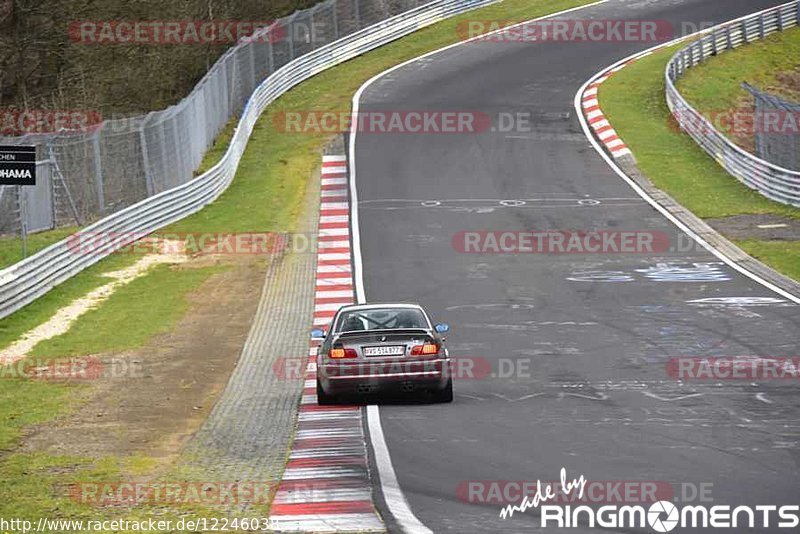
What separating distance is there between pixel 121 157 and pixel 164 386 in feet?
47.9

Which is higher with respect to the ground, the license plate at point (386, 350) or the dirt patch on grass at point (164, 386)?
the license plate at point (386, 350)

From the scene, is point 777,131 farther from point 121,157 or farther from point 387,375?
point 387,375

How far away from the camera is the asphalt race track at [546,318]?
12.8 meters

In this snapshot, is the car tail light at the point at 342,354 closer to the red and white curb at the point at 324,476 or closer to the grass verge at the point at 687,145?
the red and white curb at the point at 324,476

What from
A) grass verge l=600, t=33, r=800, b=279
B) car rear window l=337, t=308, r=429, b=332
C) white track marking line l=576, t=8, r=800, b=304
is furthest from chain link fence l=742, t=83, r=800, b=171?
car rear window l=337, t=308, r=429, b=332

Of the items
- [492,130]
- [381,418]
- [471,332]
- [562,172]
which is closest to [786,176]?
[562,172]

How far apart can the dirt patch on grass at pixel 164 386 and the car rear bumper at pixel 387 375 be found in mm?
1848

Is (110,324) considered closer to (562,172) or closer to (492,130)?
(562,172)

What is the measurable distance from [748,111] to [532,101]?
7.36m

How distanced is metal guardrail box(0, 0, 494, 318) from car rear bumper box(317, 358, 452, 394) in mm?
10021

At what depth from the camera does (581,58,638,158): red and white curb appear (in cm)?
4006

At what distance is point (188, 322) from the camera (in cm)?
2427

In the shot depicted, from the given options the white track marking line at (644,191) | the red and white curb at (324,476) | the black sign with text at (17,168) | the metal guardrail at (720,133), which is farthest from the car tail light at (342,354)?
the metal guardrail at (720,133)

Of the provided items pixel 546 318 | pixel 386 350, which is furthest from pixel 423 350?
pixel 546 318
